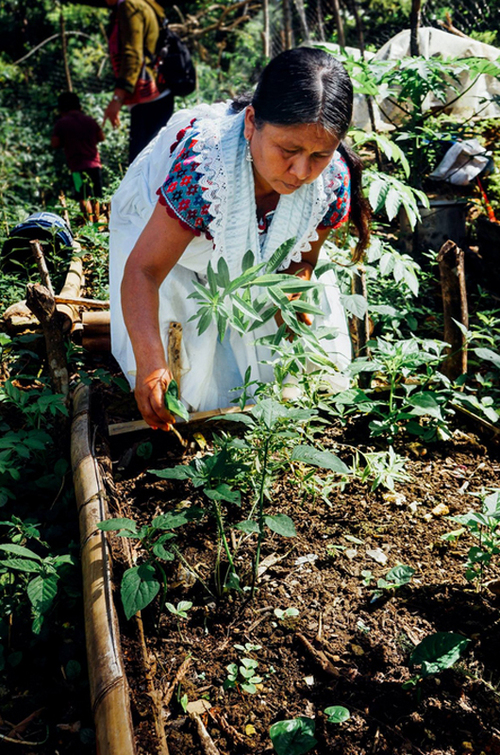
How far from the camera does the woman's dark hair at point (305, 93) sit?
64.9 inches

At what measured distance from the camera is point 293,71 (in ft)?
5.55

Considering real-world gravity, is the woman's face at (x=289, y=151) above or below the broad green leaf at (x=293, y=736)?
above

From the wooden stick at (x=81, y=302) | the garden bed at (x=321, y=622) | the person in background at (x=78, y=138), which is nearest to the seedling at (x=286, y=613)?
the garden bed at (x=321, y=622)

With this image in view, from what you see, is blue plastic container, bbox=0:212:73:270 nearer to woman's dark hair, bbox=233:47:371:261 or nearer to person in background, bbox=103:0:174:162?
person in background, bbox=103:0:174:162

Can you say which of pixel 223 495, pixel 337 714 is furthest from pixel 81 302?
pixel 337 714

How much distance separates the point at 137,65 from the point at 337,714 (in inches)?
171

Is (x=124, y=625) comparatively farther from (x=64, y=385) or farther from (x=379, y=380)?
(x=379, y=380)

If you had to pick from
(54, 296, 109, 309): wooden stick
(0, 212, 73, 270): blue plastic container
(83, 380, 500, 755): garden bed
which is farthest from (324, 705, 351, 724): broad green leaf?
(0, 212, 73, 270): blue plastic container

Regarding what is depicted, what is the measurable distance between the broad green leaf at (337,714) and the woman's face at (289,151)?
134 cm

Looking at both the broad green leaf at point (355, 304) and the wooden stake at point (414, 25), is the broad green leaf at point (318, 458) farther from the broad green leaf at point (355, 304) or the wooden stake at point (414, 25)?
the wooden stake at point (414, 25)

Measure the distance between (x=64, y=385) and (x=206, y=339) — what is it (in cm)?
54

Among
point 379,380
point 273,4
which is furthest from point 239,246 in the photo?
point 273,4

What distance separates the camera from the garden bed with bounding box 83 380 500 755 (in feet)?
4.56

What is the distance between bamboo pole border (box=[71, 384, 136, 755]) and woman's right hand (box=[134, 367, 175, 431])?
0.26 metres
